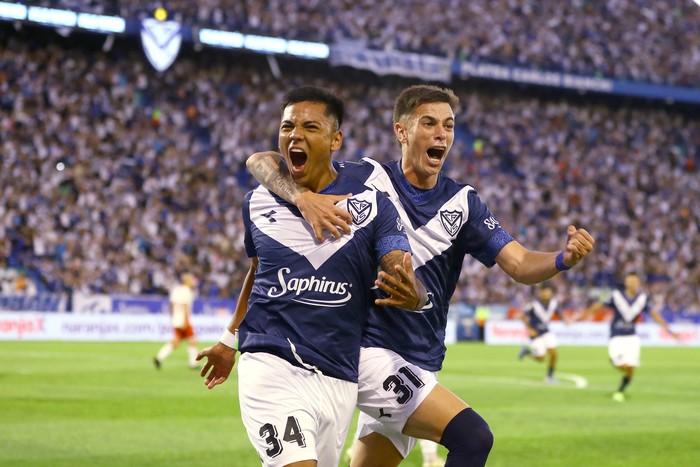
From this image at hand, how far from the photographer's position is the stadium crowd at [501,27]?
3834 centimetres

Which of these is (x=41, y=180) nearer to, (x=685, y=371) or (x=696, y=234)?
(x=685, y=371)

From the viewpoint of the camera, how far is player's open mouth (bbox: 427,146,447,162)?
19.0 ft

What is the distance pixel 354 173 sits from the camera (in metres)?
5.37

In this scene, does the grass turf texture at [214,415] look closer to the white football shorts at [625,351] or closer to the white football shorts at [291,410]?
the white football shorts at [625,351]

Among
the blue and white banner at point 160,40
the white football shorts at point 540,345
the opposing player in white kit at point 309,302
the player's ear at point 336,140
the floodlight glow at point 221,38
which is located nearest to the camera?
the opposing player in white kit at point 309,302

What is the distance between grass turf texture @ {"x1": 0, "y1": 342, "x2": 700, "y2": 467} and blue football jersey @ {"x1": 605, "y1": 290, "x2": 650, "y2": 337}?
1139mm

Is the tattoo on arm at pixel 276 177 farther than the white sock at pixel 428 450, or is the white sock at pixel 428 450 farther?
the white sock at pixel 428 450

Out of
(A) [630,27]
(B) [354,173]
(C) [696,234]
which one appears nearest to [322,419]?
(B) [354,173]

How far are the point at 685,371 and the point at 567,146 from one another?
75.6 feet

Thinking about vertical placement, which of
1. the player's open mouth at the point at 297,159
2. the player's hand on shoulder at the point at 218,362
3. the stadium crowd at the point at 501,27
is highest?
the stadium crowd at the point at 501,27

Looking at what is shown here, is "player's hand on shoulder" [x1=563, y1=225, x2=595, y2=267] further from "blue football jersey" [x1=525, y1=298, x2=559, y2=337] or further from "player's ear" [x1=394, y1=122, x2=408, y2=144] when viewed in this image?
"blue football jersey" [x1=525, y1=298, x2=559, y2=337]

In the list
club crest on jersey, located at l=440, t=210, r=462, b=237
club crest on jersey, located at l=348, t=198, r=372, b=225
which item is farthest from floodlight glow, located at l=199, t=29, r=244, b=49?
club crest on jersey, located at l=348, t=198, r=372, b=225

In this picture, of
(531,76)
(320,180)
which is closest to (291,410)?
(320,180)

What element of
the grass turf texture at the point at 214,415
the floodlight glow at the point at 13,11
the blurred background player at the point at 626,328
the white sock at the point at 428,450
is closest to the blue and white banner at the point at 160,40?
the floodlight glow at the point at 13,11
